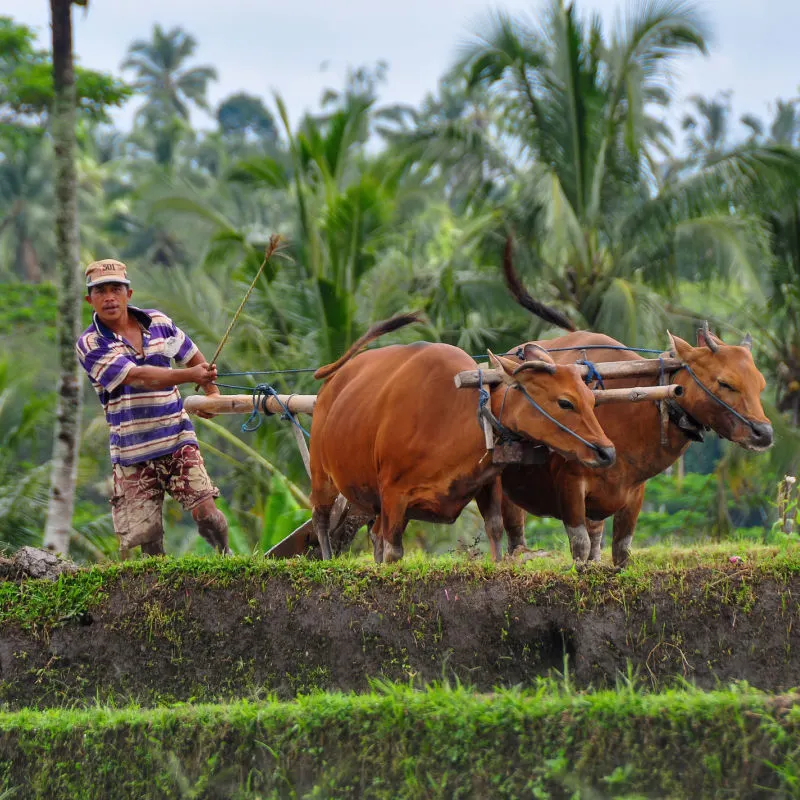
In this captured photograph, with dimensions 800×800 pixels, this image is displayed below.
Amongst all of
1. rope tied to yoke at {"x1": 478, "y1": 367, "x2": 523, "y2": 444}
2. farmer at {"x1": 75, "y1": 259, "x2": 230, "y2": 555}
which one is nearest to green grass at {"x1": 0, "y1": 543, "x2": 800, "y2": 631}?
farmer at {"x1": 75, "y1": 259, "x2": 230, "y2": 555}

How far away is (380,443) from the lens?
26.7ft

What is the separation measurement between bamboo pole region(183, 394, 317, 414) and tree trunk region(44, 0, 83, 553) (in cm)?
267

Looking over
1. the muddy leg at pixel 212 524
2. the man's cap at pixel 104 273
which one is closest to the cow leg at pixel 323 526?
the muddy leg at pixel 212 524

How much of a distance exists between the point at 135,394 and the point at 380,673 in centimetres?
234

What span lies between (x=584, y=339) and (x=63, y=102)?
20.1 feet

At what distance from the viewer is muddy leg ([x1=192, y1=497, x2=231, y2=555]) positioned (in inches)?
311

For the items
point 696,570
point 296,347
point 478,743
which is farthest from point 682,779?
point 296,347

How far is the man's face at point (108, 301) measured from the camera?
7.67 metres

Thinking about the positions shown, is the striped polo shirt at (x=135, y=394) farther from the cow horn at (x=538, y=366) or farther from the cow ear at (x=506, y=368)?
the cow horn at (x=538, y=366)

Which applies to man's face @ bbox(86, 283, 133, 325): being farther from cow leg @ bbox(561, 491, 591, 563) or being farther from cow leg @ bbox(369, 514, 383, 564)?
cow leg @ bbox(561, 491, 591, 563)

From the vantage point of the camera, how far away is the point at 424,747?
5312 mm

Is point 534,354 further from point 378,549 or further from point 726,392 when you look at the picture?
point 378,549

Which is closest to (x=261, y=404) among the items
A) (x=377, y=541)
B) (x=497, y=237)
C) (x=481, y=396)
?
(x=377, y=541)

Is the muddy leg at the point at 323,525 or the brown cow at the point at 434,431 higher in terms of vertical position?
the brown cow at the point at 434,431
